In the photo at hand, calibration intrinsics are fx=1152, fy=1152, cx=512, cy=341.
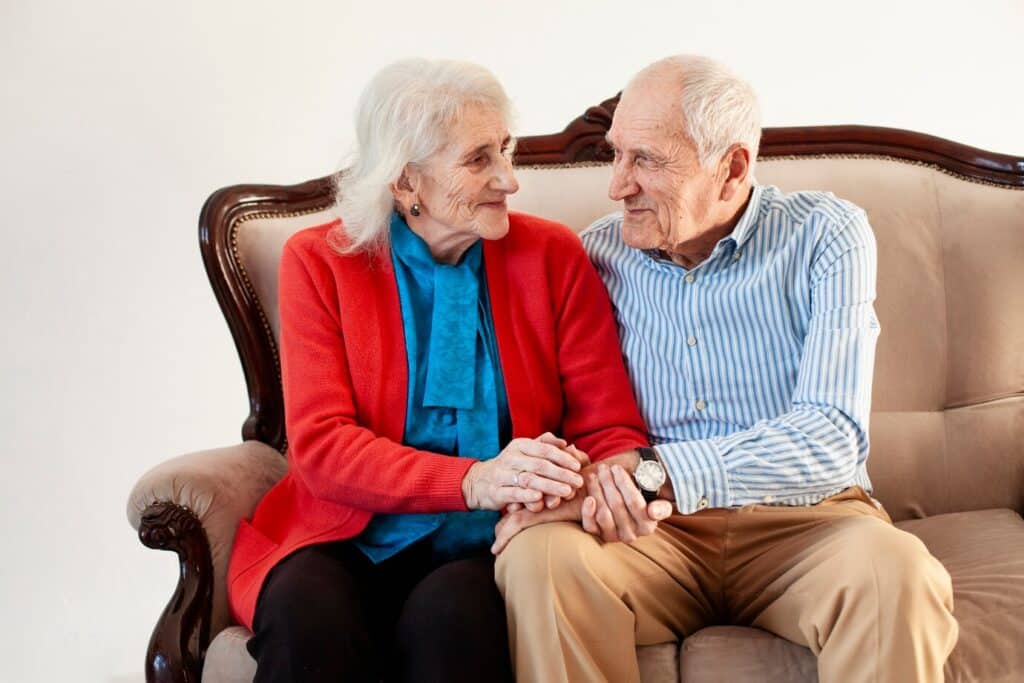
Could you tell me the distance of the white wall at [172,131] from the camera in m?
2.78

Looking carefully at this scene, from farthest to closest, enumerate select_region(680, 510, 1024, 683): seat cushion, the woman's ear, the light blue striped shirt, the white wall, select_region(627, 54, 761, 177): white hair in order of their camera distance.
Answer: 1. the white wall
2. the woman's ear
3. select_region(627, 54, 761, 177): white hair
4. the light blue striped shirt
5. select_region(680, 510, 1024, 683): seat cushion

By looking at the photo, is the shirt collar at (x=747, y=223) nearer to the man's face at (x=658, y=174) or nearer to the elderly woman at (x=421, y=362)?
the man's face at (x=658, y=174)

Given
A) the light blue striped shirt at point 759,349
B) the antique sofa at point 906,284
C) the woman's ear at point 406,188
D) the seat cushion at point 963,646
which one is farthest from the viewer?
the antique sofa at point 906,284

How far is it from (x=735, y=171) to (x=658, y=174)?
0.15 m

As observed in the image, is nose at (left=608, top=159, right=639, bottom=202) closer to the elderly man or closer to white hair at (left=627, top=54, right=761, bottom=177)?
the elderly man

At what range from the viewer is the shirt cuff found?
69.0 inches

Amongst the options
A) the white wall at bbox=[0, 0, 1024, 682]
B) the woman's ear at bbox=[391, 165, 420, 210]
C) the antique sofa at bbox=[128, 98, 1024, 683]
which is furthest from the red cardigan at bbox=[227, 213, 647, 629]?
the white wall at bbox=[0, 0, 1024, 682]

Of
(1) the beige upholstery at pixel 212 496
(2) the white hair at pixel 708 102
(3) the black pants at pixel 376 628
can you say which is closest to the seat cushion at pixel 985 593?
(3) the black pants at pixel 376 628

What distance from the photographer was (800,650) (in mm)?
1693

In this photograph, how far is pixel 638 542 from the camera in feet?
5.80

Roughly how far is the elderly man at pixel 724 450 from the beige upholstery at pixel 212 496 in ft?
1.70

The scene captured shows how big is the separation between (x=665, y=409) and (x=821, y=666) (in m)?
0.55

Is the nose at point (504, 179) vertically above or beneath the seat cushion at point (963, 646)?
above

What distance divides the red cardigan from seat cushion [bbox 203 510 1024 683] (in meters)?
0.09
